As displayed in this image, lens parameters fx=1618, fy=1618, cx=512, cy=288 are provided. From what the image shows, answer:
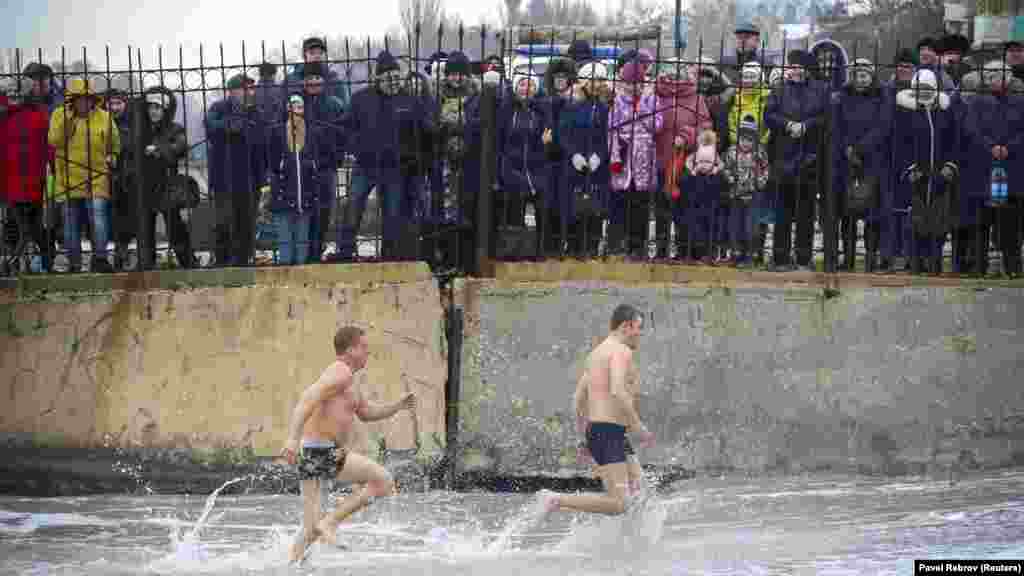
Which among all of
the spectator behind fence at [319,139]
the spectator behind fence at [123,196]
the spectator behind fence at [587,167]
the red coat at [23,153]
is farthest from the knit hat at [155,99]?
the spectator behind fence at [587,167]

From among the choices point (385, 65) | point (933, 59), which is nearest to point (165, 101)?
point (385, 65)

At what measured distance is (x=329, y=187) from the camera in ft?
39.8

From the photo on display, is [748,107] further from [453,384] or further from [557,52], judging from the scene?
[557,52]

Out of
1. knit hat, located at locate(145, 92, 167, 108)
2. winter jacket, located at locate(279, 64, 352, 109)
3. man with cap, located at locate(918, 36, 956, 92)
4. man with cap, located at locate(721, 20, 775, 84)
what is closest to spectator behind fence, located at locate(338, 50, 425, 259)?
winter jacket, located at locate(279, 64, 352, 109)

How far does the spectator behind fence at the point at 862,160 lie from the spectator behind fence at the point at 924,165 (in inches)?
4.8

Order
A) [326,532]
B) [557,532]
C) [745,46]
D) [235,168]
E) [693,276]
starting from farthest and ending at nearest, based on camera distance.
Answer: [745,46]
[235,168]
[693,276]
[557,532]
[326,532]

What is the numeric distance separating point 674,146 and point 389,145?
2.20m

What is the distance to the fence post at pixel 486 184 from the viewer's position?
11727 millimetres

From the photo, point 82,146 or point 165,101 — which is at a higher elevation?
point 165,101

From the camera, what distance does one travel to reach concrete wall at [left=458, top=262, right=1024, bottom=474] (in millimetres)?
11547

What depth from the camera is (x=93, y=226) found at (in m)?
12.2

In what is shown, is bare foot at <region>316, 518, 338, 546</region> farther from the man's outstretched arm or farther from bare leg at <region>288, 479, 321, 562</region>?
the man's outstretched arm

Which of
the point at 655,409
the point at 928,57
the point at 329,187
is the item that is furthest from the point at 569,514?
the point at 928,57

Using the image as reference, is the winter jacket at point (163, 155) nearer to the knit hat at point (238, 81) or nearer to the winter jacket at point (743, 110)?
the knit hat at point (238, 81)
